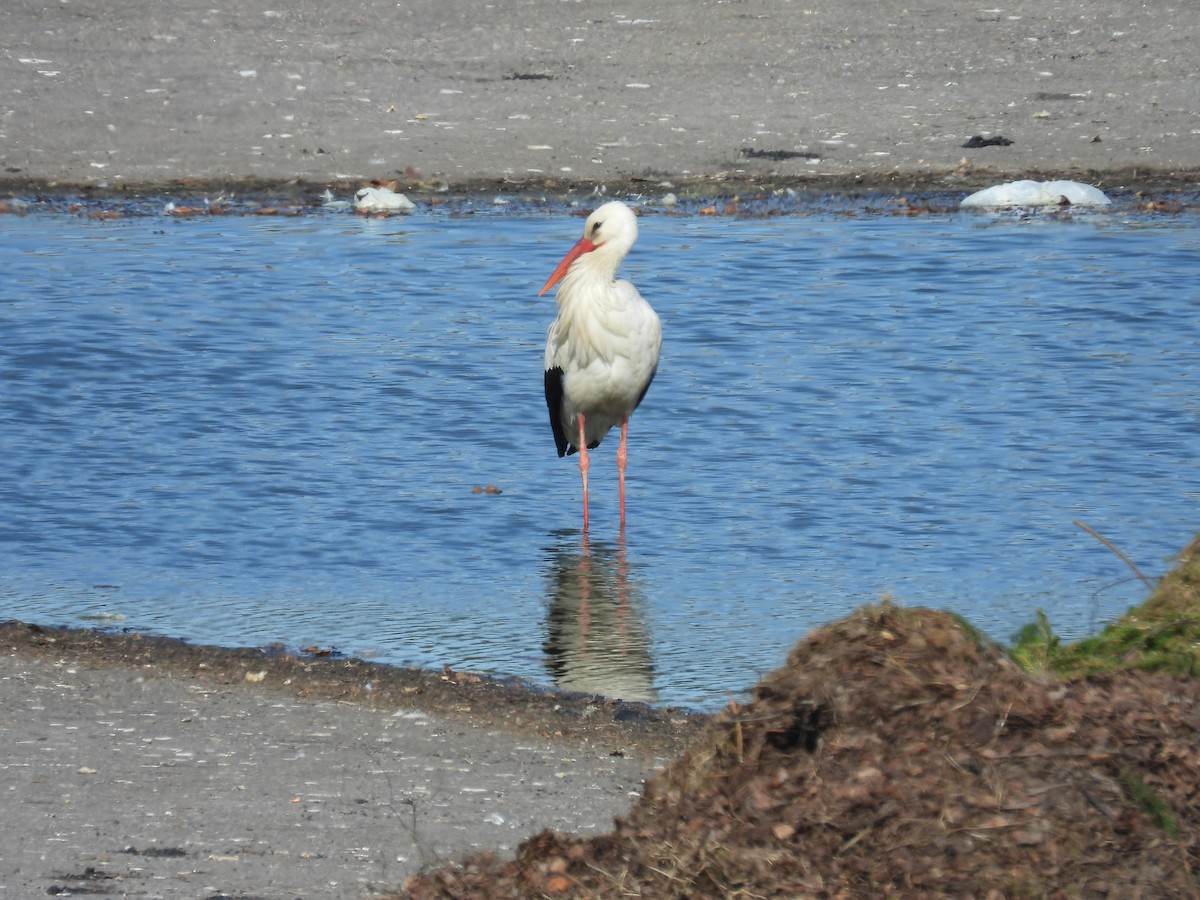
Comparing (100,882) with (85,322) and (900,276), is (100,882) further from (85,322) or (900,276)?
(900,276)

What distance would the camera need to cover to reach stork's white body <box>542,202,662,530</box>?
9938mm

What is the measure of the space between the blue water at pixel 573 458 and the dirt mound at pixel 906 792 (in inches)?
92.3

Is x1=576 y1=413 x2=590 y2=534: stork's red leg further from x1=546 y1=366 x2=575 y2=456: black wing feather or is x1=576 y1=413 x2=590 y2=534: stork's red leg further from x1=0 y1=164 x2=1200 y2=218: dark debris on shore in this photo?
x1=0 y1=164 x2=1200 y2=218: dark debris on shore

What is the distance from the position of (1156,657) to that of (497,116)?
13633mm

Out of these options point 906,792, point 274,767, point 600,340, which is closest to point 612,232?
point 600,340

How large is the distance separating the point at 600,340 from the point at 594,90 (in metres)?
8.79

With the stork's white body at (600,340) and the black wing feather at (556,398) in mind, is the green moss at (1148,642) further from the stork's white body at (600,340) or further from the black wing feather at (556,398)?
the black wing feather at (556,398)

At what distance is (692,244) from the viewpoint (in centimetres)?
1531

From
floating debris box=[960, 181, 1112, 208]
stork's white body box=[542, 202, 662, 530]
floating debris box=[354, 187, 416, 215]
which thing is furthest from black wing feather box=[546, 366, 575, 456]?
floating debris box=[960, 181, 1112, 208]

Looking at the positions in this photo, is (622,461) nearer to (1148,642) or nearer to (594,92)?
(1148,642)

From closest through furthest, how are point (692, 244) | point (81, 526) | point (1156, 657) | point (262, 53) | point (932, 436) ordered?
1. point (1156, 657)
2. point (81, 526)
3. point (932, 436)
4. point (692, 244)
5. point (262, 53)

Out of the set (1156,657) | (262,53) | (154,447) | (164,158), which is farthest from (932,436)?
(262,53)

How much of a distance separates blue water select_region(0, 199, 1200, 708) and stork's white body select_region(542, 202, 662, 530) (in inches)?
14.4

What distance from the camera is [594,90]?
60.0 ft
